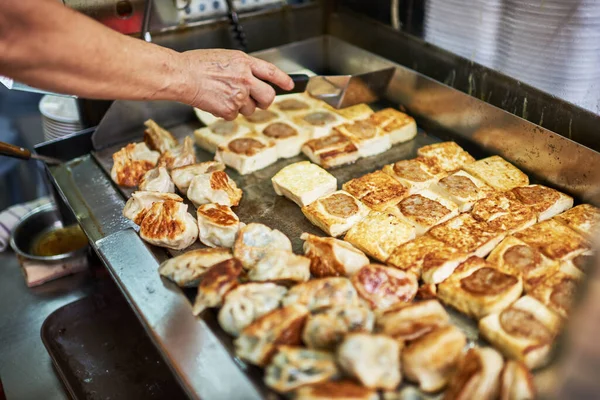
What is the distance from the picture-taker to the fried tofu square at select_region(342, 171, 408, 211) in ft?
10.6

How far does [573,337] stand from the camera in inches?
50.3

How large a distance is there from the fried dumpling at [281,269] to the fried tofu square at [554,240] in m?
1.17

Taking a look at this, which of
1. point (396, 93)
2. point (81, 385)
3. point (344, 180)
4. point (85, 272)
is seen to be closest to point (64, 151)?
point (85, 272)

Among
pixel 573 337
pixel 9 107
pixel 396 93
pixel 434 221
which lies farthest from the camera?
pixel 9 107

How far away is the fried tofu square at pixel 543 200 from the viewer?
3053 millimetres

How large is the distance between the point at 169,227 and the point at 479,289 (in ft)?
5.21

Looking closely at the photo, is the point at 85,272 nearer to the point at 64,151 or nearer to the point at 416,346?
the point at 64,151

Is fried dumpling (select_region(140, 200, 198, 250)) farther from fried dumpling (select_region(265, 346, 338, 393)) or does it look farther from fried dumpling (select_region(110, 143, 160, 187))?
fried dumpling (select_region(265, 346, 338, 393))

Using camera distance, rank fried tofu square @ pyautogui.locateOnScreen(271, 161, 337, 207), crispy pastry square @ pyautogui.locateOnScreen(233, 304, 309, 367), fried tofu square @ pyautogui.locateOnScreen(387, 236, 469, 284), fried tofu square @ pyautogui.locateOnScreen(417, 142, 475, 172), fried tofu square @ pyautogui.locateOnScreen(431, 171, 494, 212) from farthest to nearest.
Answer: fried tofu square @ pyautogui.locateOnScreen(417, 142, 475, 172)
fried tofu square @ pyautogui.locateOnScreen(271, 161, 337, 207)
fried tofu square @ pyautogui.locateOnScreen(431, 171, 494, 212)
fried tofu square @ pyautogui.locateOnScreen(387, 236, 469, 284)
crispy pastry square @ pyautogui.locateOnScreen(233, 304, 309, 367)

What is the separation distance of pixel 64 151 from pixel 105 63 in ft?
5.52

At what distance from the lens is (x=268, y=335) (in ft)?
7.07

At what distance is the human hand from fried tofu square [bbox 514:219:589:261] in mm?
1634

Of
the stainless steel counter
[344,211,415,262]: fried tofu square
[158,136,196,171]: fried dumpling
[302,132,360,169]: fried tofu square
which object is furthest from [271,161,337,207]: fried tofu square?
the stainless steel counter

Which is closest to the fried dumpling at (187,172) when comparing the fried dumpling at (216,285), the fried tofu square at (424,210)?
the fried dumpling at (216,285)
